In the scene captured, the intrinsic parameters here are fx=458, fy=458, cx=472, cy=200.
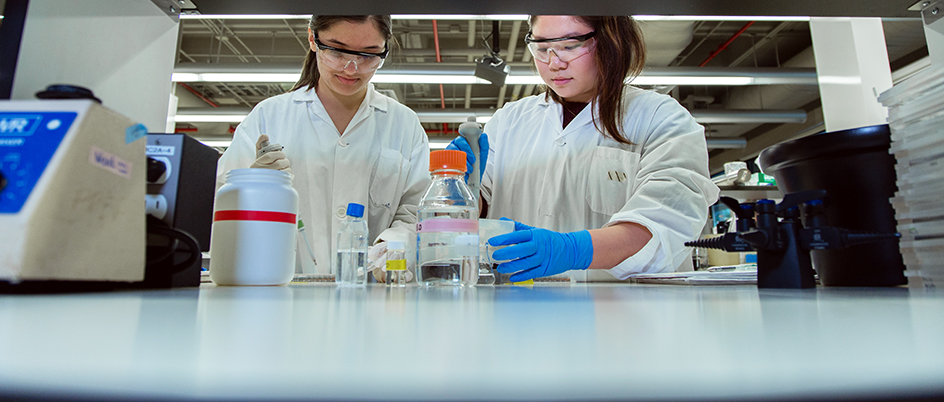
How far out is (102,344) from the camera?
216mm

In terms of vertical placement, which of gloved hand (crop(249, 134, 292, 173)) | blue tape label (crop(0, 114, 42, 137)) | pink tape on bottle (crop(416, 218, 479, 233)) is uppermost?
gloved hand (crop(249, 134, 292, 173))

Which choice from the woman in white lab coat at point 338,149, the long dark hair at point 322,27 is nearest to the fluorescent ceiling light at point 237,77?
the long dark hair at point 322,27

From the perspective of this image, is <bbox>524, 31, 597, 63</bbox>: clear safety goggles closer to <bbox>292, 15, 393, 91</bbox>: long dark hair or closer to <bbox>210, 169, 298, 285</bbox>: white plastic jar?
<bbox>292, 15, 393, 91</bbox>: long dark hair

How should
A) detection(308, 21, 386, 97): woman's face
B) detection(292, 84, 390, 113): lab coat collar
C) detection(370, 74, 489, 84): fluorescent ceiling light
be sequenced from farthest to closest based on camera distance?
detection(370, 74, 489, 84): fluorescent ceiling light, detection(292, 84, 390, 113): lab coat collar, detection(308, 21, 386, 97): woman's face

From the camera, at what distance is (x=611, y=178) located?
1541 millimetres

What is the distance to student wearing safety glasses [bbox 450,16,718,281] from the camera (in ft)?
3.88

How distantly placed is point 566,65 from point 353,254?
3.25 feet

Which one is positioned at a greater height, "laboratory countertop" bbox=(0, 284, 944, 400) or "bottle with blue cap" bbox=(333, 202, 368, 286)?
"bottle with blue cap" bbox=(333, 202, 368, 286)

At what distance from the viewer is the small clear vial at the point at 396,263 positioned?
2.81 feet

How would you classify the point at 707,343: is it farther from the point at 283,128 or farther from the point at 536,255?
the point at 283,128

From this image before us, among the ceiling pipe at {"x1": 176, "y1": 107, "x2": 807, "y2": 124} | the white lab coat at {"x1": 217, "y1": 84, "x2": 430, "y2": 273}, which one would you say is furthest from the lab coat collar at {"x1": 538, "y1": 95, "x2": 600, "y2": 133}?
the ceiling pipe at {"x1": 176, "y1": 107, "x2": 807, "y2": 124}

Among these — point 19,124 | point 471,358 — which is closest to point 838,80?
point 471,358

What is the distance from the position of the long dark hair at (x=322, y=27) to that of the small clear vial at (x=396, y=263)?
1026mm

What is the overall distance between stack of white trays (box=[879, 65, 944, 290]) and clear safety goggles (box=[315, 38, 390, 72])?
58.2 inches
